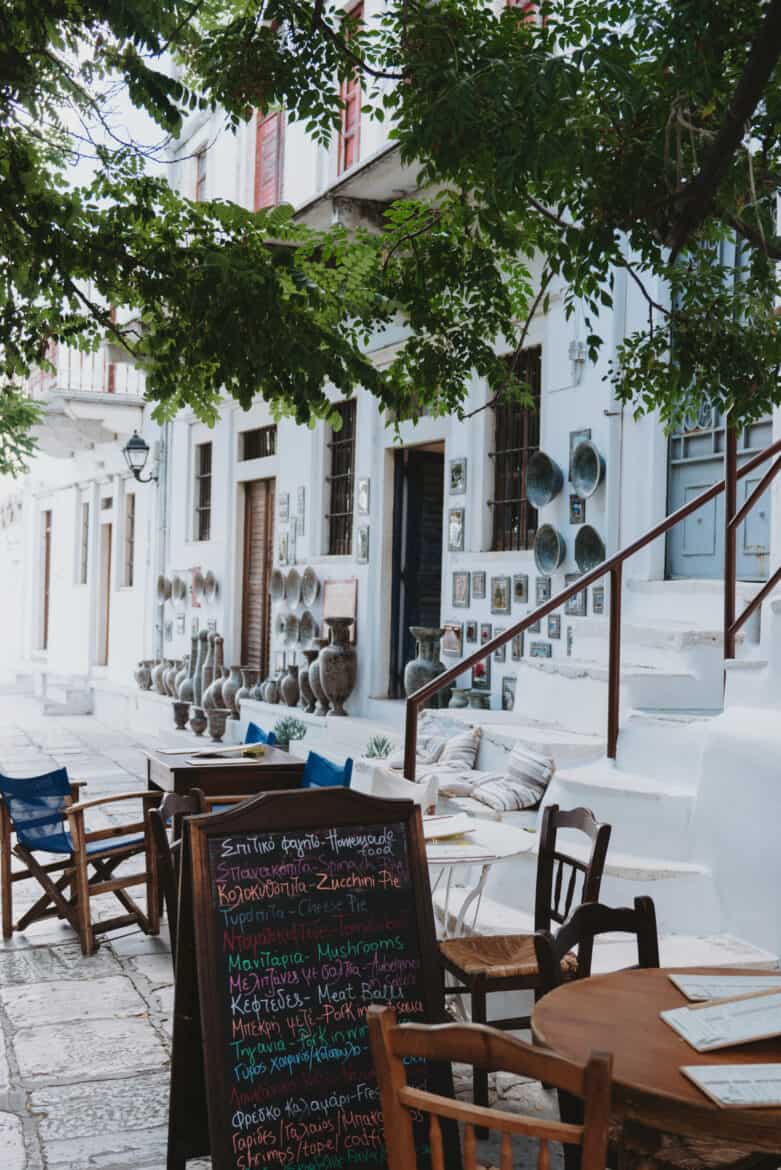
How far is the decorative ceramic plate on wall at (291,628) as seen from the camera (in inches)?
520

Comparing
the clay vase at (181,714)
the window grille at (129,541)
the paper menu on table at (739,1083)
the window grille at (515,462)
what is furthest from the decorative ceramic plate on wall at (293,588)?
the paper menu on table at (739,1083)

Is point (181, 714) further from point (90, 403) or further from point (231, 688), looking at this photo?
point (90, 403)

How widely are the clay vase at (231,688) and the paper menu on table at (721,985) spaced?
1101 centimetres

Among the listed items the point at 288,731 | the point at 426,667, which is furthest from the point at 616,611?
the point at 288,731

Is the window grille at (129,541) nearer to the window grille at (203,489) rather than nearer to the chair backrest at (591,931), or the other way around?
the window grille at (203,489)

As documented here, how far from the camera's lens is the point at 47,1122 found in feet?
13.0

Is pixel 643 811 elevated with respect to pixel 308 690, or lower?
elevated

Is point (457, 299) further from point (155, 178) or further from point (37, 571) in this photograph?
point (37, 571)

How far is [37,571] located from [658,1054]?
2351cm

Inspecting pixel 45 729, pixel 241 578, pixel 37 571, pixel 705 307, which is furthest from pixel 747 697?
pixel 37 571

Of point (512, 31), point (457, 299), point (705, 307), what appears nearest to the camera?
point (512, 31)

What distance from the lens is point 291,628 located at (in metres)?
13.2

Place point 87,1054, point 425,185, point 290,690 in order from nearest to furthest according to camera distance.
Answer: point 87,1054 < point 425,185 < point 290,690

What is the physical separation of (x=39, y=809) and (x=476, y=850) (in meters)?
2.64
